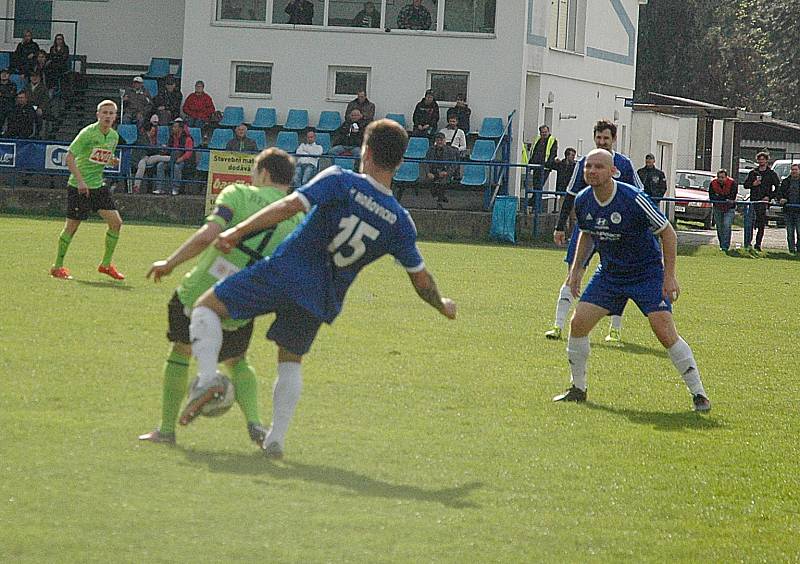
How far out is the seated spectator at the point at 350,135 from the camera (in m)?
29.7

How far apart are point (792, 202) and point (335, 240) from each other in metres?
24.6

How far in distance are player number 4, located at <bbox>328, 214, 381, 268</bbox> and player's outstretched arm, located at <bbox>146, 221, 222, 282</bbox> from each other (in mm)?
578

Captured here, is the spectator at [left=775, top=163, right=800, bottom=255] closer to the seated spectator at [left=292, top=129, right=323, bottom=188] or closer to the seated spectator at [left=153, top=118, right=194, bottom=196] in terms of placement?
the seated spectator at [left=292, top=129, right=323, bottom=188]

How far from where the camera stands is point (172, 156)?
29844 mm

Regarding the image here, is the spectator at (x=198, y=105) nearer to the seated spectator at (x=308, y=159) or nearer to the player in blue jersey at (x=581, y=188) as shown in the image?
the seated spectator at (x=308, y=159)

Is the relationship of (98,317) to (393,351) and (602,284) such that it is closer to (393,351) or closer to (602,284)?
(393,351)

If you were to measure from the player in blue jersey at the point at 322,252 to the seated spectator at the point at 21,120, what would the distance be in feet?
Result: 82.2

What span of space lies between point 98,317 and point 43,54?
2152cm

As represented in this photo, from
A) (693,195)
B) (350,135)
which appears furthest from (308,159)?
(693,195)

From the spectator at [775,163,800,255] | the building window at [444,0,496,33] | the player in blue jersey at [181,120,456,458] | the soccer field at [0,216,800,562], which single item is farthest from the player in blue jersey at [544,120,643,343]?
the building window at [444,0,496,33]

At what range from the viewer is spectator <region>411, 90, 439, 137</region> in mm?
30656

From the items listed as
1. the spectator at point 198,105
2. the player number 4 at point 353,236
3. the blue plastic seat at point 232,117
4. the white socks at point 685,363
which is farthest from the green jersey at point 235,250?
the blue plastic seat at point 232,117

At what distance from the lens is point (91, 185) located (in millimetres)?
16031

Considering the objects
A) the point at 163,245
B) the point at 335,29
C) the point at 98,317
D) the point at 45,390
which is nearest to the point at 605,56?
the point at 335,29
